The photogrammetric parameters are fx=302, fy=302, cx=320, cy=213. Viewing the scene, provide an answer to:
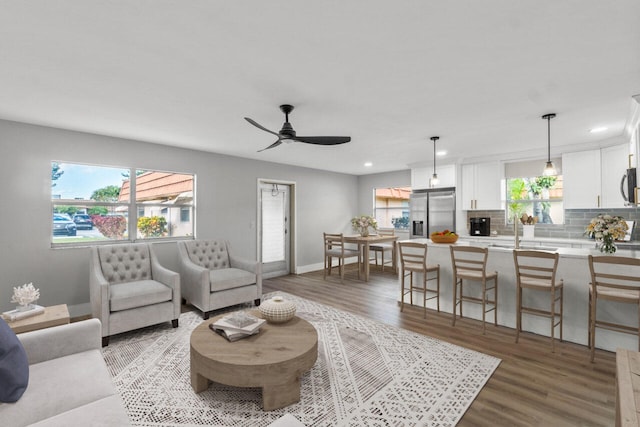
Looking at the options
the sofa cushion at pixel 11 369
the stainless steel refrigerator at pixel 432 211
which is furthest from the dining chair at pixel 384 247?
the sofa cushion at pixel 11 369

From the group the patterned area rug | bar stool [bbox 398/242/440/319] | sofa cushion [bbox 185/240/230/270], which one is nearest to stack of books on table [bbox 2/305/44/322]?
the patterned area rug

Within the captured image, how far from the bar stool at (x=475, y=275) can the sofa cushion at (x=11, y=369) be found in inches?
147

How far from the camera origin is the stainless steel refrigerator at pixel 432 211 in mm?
6166

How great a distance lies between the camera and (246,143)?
4.75 m

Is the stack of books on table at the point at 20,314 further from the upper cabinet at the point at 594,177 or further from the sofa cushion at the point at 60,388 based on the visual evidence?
the upper cabinet at the point at 594,177

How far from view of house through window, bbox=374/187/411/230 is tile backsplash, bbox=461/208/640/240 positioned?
222 centimetres

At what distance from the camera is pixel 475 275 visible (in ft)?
11.6

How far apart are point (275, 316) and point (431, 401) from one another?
1394 millimetres

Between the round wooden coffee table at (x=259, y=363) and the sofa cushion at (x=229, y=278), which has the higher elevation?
the sofa cushion at (x=229, y=278)

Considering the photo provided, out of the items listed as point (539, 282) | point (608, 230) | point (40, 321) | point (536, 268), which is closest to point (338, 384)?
point (536, 268)

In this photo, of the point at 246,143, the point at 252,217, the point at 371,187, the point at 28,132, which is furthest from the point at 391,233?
the point at 28,132

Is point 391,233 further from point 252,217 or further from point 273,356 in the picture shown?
point 273,356

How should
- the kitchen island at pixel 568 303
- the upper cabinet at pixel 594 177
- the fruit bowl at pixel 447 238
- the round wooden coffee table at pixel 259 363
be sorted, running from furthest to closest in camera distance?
the upper cabinet at pixel 594 177
the fruit bowl at pixel 447 238
the kitchen island at pixel 568 303
the round wooden coffee table at pixel 259 363

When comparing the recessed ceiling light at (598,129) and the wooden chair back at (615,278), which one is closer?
the wooden chair back at (615,278)
